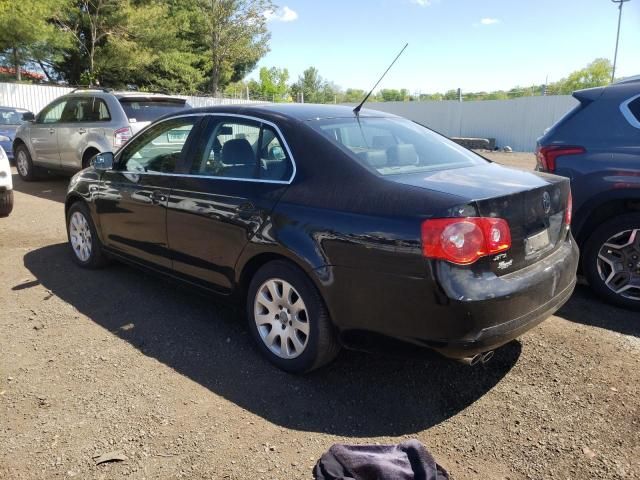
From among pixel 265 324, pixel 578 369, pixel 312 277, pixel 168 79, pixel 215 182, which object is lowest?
pixel 578 369

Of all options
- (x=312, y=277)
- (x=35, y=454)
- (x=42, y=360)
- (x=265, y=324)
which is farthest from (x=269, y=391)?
(x=42, y=360)

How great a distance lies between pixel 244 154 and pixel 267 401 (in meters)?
1.65

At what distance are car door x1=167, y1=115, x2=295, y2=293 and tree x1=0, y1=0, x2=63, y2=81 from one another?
853 inches

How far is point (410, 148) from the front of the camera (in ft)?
11.8

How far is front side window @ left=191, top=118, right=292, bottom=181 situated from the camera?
3.44 meters

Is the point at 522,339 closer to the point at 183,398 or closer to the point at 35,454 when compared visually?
the point at 183,398

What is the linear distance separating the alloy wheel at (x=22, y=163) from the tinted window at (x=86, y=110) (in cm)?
195

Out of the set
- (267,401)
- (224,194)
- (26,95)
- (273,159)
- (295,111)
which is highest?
(26,95)

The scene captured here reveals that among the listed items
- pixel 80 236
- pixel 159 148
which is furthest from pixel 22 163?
pixel 159 148

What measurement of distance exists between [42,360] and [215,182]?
165 cm

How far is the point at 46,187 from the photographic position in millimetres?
10414

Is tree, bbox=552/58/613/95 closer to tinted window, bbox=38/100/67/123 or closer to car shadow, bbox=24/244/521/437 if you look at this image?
tinted window, bbox=38/100/67/123

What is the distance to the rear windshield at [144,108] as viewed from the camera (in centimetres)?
851

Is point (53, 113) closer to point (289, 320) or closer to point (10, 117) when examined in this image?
point (10, 117)
